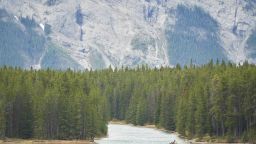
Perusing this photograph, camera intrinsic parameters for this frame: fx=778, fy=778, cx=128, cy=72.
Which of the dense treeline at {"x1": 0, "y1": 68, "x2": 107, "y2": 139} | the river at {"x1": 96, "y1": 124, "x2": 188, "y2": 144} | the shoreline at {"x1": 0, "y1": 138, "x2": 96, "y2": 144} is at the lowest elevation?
the river at {"x1": 96, "y1": 124, "x2": 188, "y2": 144}

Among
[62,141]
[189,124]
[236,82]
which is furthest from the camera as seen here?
[189,124]

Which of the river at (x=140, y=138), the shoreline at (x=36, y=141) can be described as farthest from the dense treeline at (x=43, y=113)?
the river at (x=140, y=138)

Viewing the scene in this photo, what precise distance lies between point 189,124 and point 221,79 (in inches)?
598

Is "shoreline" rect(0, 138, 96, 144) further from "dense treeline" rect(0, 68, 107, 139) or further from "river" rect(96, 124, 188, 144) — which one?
"river" rect(96, 124, 188, 144)

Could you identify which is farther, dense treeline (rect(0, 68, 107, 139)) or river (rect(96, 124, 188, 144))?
river (rect(96, 124, 188, 144))

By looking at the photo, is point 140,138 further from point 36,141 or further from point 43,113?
point 36,141

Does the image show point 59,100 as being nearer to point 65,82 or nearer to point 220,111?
point 65,82

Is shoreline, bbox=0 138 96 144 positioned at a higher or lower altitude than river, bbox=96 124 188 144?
higher

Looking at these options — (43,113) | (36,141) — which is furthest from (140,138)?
(36,141)

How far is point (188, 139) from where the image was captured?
177625 mm

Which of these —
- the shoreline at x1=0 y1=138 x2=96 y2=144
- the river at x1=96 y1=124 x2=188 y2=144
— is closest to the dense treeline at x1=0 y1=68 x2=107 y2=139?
the shoreline at x1=0 y1=138 x2=96 y2=144

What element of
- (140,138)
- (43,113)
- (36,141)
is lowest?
(140,138)

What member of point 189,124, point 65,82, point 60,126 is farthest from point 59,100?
point 189,124

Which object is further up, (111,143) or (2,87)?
(2,87)
